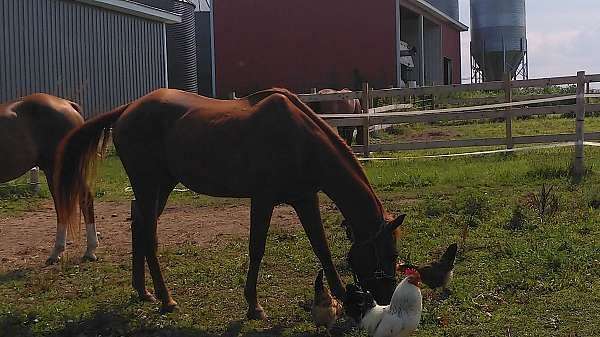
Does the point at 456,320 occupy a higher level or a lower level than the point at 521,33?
lower

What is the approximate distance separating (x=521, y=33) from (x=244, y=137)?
1659 inches

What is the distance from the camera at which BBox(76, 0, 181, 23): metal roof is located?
1842 cm

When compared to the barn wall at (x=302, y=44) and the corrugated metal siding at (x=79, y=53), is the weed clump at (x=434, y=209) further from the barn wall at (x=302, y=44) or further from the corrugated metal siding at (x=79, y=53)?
the barn wall at (x=302, y=44)

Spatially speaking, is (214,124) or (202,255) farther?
(202,255)

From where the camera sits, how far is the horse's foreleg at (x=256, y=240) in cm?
501

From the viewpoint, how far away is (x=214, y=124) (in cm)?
530

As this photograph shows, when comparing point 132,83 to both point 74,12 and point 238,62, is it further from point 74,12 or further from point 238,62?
point 238,62

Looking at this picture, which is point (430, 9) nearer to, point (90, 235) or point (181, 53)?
point (181, 53)

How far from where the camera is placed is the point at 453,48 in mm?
41094

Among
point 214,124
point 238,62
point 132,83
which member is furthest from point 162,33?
point 214,124

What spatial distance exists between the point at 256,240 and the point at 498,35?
41401mm

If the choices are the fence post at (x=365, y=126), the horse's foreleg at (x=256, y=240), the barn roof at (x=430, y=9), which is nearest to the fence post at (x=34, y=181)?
the fence post at (x=365, y=126)

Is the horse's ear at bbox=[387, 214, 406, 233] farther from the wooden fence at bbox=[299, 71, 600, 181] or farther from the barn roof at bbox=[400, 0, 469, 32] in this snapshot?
the barn roof at bbox=[400, 0, 469, 32]

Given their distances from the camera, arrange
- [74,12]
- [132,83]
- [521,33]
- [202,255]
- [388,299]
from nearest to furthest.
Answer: [388,299], [202,255], [74,12], [132,83], [521,33]
